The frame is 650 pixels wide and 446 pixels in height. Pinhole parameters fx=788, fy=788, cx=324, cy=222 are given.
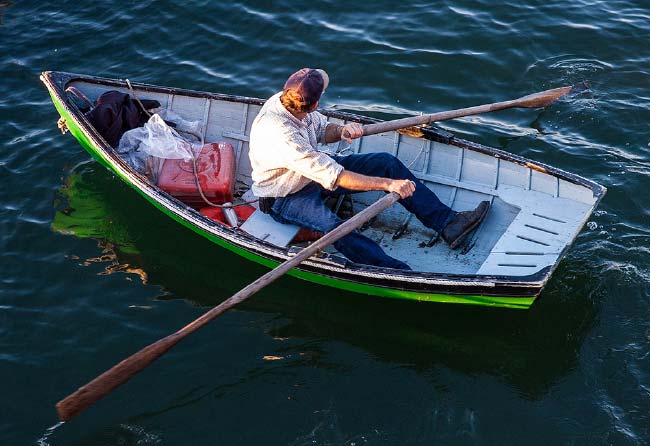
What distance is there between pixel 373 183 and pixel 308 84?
1.25 metres

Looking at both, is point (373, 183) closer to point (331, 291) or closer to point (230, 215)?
point (331, 291)

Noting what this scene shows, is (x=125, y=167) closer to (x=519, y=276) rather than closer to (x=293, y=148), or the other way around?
(x=293, y=148)

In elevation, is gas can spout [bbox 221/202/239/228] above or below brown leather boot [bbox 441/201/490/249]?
below

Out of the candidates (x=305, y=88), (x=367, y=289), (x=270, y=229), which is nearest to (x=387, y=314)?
(x=367, y=289)

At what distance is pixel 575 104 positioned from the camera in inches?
467

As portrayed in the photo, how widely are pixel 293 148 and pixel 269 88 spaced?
189 inches

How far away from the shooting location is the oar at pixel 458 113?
9352 millimetres

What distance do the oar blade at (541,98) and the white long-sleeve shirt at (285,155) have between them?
343 centimetres

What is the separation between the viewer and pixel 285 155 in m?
8.35

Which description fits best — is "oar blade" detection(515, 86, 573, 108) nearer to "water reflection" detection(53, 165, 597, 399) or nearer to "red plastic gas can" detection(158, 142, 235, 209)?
"water reflection" detection(53, 165, 597, 399)

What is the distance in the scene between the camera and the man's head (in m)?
8.08

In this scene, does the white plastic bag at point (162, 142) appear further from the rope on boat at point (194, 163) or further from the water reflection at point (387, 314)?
the water reflection at point (387, 314)

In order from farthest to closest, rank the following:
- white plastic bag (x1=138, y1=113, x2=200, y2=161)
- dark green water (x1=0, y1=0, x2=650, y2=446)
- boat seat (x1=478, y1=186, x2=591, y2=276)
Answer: white plastic bag (x1=138, y1=113, x2=200, y2=161) → boat seat (x1=478, y1=186, x2=591, y2=276) → dark green water (x1=0, y1=0, x2=650, y2=446)

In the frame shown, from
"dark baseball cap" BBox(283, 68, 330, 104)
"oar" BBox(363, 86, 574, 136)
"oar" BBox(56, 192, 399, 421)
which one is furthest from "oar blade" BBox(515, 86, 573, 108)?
"oar" BBox(56, 192, 399, 421)
